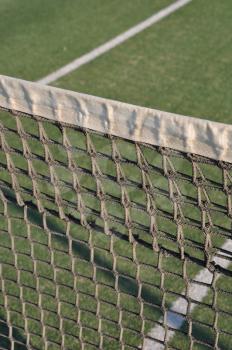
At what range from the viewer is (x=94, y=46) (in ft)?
39.4

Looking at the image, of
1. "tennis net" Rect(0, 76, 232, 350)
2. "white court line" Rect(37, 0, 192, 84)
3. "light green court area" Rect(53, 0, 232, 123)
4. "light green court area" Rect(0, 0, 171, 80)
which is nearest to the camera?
"tennis net" Rect(0, 76, 232, 350)

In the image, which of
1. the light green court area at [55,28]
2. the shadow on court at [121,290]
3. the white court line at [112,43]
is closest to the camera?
the shadow on court at [121,290]

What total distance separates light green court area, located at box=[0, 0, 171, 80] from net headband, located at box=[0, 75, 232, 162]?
760 cm

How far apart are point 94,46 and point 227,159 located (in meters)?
9.46

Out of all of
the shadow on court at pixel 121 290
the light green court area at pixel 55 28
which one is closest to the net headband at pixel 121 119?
the shadow on court at pixel 121 290

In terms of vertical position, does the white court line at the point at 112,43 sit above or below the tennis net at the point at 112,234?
above

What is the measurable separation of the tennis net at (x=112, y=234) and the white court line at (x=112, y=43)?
1.78 meters

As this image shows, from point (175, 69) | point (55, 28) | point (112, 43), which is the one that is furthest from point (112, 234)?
point (55, 28)

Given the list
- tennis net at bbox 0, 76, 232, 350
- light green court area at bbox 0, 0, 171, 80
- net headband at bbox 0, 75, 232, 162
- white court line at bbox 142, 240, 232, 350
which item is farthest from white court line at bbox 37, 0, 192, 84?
net headband at bbox 0, 75, 232, 162

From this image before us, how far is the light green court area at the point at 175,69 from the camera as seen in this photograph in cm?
1002

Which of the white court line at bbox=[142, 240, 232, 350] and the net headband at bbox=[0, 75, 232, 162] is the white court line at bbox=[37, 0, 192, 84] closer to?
the white court line at bbox=[142, 240, 232, 350]

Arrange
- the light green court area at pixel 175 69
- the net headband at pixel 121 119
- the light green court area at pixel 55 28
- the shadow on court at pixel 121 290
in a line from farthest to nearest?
the light green court area at pixel 55 28, the light green court area at pixel 175 69, the shadow on court at pixel 121 290, the net headband at pixel 121 119

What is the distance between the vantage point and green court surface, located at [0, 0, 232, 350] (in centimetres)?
588

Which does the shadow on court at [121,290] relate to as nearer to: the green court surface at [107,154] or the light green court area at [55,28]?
the green court surface at [107,154]
